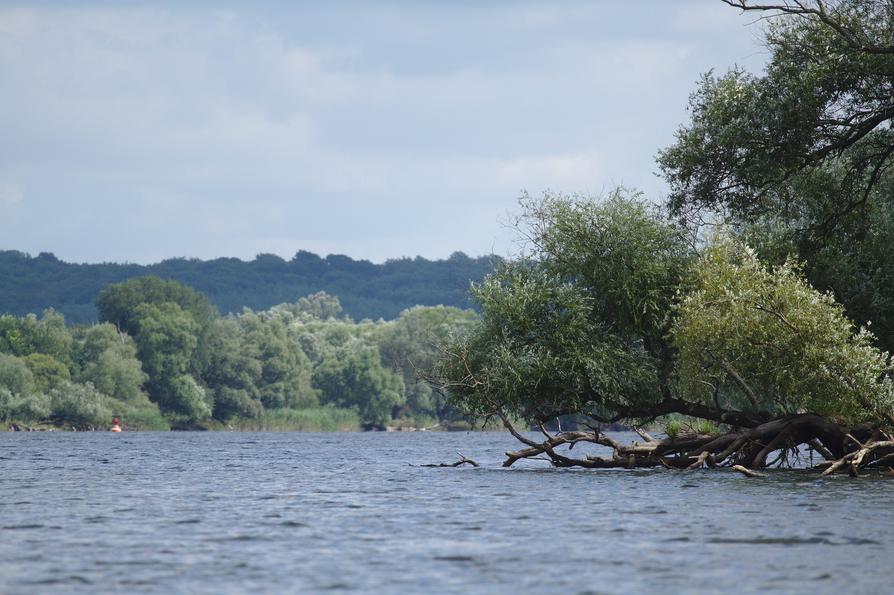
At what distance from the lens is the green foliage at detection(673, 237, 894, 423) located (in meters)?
40.9

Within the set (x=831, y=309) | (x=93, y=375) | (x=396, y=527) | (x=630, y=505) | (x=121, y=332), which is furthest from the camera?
(x=121, y=332)

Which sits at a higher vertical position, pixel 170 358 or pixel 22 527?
pixel 170 358

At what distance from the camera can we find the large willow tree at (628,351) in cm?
4519

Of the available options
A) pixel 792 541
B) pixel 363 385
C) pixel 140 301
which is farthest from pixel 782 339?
pixel 363 385

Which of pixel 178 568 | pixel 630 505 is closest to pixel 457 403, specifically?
pixel 630 505

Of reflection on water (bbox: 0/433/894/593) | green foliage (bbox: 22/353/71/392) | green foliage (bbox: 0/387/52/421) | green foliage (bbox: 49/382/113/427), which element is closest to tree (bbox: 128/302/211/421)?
green foliage (bbox: 22/353/71/392)

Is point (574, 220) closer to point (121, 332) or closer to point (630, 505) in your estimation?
point (630, 505)

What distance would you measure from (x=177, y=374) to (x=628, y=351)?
13217 cm

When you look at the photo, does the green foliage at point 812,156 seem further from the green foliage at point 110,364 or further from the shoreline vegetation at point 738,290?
the green foliage at point 110,364

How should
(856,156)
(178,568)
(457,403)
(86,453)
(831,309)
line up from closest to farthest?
(178,568), (831,309), (856,156), (457,403), (86,453)

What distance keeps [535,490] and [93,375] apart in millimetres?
130963

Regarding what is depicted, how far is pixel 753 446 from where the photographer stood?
159 feet

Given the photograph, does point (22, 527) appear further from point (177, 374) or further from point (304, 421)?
point (304, 421)

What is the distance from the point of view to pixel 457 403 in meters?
52.7
